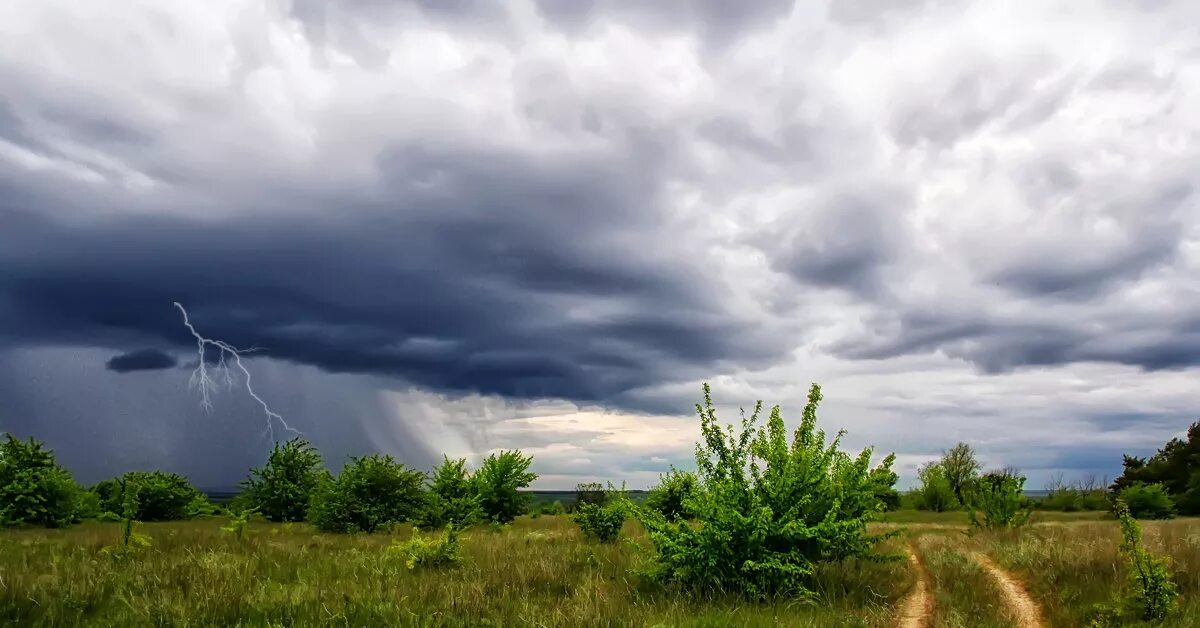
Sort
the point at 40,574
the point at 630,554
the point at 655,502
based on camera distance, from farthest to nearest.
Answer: the point at 655,502 < the point at 630,554 < the point at 40,574

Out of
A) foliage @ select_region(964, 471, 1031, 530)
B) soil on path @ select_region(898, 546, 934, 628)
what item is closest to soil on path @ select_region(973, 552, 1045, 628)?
soil on path @ select_region(898, 546, 934, 628)

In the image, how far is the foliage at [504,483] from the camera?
28.7 m

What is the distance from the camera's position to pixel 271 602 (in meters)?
8.75

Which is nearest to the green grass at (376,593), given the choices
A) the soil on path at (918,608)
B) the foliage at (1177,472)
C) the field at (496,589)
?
the field at (496,589)

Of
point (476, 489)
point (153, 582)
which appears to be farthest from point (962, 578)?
point (476, 489)

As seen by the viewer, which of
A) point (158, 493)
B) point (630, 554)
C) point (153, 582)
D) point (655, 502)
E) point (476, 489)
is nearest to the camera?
point (153, 582)

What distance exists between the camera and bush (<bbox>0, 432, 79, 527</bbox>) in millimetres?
25078

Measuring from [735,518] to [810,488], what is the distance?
1506 millimetres

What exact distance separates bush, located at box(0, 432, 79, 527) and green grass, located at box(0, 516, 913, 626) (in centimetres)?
1422

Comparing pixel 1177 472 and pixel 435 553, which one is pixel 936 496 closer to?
pixel 1177 472

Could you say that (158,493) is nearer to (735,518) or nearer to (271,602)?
(271,602)

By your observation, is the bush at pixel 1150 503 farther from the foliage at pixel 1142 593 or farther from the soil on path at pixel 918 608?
the foliage at pixel 1142 593

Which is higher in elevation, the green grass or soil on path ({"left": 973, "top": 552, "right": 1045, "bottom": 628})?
the green grass

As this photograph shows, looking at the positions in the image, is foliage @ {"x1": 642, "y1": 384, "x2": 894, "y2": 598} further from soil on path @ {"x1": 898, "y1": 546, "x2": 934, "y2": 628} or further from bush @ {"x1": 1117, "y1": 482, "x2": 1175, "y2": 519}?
bush @ {"x1": 1117, "y1": 482, "x2": 1175, "y2": 519}
